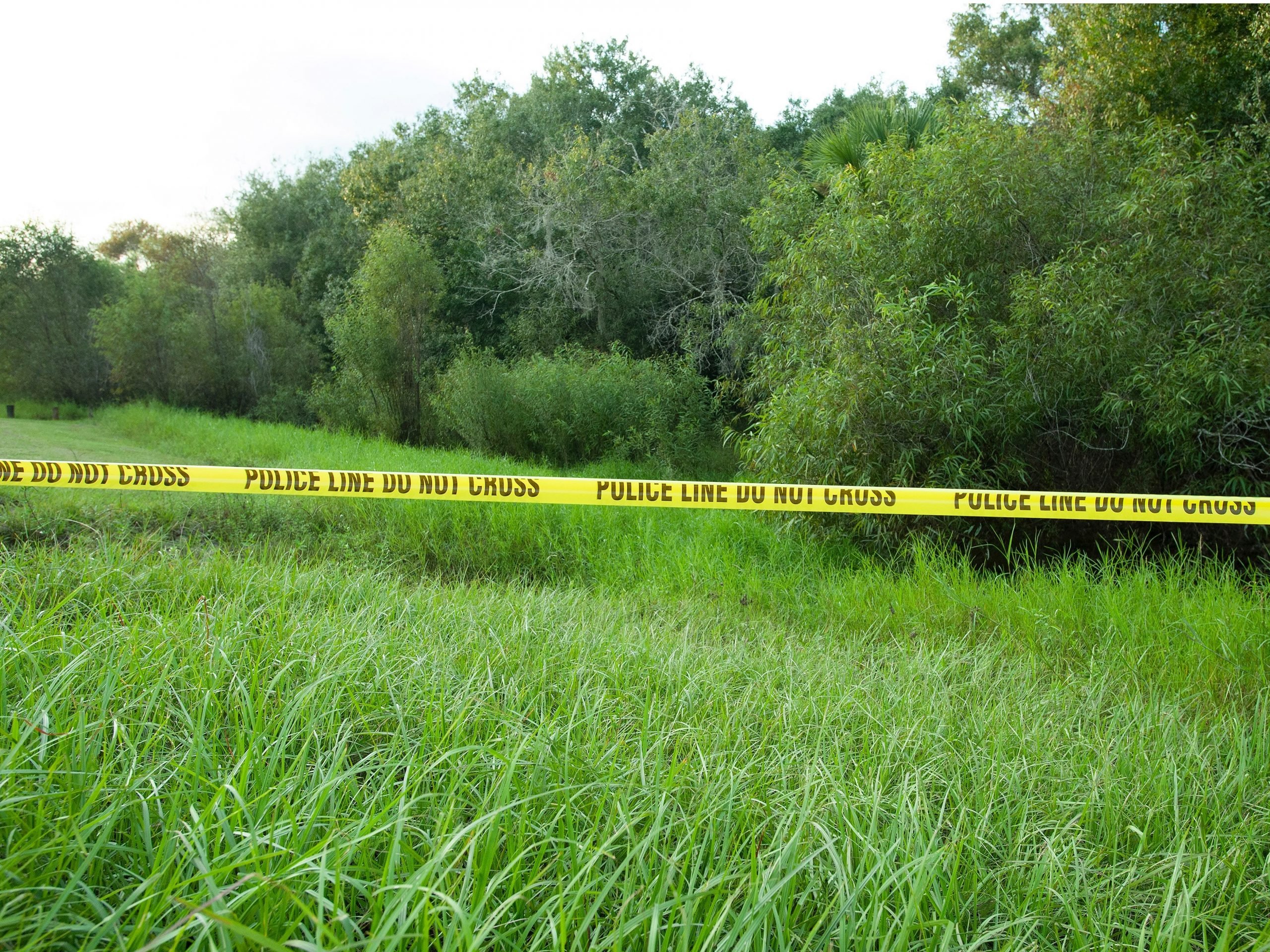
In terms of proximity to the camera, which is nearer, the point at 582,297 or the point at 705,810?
the point at 705,810

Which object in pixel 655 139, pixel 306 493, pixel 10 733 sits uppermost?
pixel 655 139

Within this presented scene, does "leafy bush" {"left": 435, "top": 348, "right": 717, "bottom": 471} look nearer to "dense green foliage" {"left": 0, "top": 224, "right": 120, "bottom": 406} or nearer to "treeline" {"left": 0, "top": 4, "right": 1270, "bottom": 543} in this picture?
"treeline" {"left": 0, "top": 4, "right": 1270, "bottom": 543}

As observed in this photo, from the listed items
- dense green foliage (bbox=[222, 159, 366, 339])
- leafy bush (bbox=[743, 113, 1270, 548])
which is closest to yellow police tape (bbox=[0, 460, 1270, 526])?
leafy bush (bbox=[743, 113, 1270, 548])

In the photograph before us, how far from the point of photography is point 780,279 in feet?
27.9

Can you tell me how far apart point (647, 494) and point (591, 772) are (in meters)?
2.23

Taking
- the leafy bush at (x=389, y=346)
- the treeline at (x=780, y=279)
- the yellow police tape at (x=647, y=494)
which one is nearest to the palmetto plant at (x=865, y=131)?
the treeline at (x=780, y=279)

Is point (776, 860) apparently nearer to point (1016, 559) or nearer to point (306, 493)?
point (306, 493)

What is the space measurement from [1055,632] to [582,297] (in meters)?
15.4

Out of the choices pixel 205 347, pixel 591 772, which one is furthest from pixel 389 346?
pixel 591 772

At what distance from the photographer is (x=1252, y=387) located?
19.2ft

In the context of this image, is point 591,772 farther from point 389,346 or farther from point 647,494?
point 389,346

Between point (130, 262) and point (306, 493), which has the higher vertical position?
point (130, 262)

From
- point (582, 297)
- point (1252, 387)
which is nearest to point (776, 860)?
point (1252, 387)

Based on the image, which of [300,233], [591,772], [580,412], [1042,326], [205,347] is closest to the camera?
[591,772]
